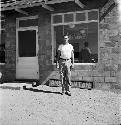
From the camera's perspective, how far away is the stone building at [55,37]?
37.3 ft

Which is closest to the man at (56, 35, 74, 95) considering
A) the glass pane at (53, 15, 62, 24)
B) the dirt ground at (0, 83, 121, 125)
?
the dirt ground at (0, 83, 121, 125)

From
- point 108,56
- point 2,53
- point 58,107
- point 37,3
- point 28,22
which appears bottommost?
point 58,107

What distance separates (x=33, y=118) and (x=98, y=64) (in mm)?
5346

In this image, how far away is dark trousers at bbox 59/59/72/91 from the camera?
32.1 feet

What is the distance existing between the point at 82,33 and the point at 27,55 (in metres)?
3.07

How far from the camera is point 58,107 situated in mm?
8070

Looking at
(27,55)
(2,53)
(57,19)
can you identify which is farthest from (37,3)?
(2,53)

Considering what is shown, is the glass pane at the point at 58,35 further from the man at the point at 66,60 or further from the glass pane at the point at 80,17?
the man at the point at 66,60

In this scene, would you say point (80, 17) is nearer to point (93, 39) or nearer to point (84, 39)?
point (84, 39)

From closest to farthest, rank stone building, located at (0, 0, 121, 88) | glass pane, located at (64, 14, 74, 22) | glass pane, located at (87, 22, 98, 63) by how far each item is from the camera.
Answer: stone building, located at (0, 0, 121, 88) → glass pane, located at (87, 22, 98, 63) → glass pane, located at (64, 14, 74, 22)

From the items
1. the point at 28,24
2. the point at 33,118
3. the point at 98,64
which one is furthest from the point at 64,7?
the point at 33,118

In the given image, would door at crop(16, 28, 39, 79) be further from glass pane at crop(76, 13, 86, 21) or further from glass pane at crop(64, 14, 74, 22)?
glass pane at crop(76, 13, 86, 21)

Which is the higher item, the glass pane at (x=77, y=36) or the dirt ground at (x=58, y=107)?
the glass pane at (x=77, y=36)

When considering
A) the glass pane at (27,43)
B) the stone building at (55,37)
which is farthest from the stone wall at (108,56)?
the glass pane at (27,43)
